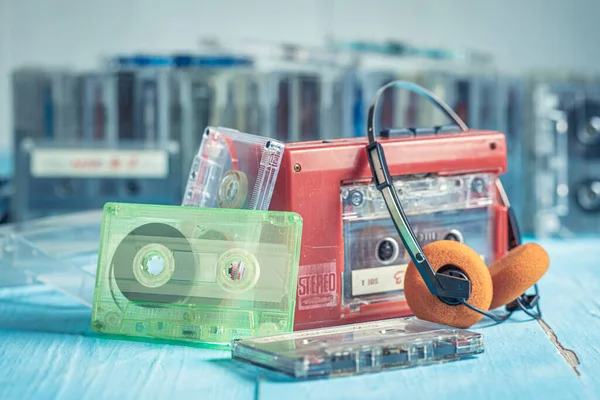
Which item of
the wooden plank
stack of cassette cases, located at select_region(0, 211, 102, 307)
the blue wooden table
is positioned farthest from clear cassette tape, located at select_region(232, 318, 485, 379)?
stack of cassette cases, located at select_region(0, 211, 102, 307)

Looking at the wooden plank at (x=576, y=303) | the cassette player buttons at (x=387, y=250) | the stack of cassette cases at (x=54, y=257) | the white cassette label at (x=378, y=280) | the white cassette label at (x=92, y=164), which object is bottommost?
the wooden plank at (x=576, y=303)

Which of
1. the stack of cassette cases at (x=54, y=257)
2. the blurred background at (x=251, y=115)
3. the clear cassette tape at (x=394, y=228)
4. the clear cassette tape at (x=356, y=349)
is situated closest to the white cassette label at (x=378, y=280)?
the clear cassette tape at (x=394, y=228)

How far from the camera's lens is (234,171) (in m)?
1.15

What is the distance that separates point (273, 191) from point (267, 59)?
35.2 inches

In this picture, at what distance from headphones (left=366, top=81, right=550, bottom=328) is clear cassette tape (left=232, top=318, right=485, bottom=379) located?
0.14ft

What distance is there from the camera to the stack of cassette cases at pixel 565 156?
1.85 metres

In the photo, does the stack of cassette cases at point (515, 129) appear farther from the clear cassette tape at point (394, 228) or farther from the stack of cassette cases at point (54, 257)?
the stack of cassette cases at point (54, 257)

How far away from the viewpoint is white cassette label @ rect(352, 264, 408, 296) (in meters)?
1.12

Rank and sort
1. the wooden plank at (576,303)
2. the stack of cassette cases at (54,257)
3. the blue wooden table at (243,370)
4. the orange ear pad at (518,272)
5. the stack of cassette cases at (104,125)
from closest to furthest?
the blue wooden table at (243,370), the wooden plank at (576,303), the orange ear pad at (518,272), the stack of cassette cases at (54,257), the stack of cassette cases at (104,125)

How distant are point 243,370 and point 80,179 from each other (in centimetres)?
98

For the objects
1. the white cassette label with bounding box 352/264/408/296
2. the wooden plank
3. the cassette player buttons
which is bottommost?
the wooden plank

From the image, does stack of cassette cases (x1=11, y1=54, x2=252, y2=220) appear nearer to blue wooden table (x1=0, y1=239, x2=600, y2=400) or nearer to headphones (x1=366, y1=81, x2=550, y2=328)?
blue wooden table (x1=0, y1=239, x2=600, y2=400)

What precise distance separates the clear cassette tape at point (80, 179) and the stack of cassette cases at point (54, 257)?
0.25 m

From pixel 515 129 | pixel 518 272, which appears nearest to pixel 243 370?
pixel 518 272
